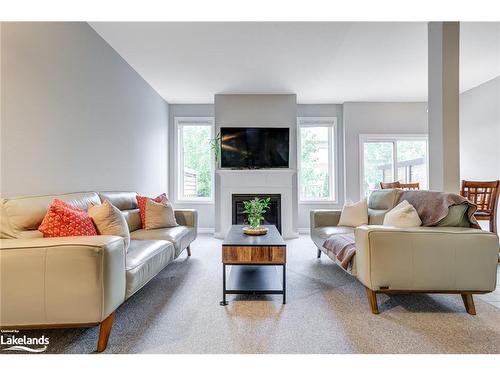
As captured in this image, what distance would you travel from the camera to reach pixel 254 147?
487cm

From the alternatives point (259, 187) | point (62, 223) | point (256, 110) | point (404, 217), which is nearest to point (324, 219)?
point (404, 217)

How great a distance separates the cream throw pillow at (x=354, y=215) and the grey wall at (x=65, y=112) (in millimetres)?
2822

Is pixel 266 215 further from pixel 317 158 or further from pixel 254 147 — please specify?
pixel 317 158

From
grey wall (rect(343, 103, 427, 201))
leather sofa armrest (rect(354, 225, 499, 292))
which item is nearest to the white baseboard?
grey wall (rect(343, 103, 427, 201))

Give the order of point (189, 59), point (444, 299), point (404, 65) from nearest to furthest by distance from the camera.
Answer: point (444, 299)
point (189, 59)
point (404, 65)

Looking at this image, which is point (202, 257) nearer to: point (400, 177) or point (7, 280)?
point (7, 280)

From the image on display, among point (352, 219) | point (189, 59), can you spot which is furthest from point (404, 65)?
point (189, 59)

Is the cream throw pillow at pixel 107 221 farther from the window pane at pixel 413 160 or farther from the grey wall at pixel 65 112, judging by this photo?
the window pane at pixel 413 160

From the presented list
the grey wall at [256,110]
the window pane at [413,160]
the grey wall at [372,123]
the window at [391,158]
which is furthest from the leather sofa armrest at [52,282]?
the window pane at [413,160]

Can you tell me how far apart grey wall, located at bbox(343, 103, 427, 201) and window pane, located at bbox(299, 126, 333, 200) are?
0.40m

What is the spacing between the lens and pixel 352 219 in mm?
3205

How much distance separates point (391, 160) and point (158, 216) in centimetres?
458

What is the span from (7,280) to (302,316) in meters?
1.71
